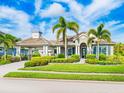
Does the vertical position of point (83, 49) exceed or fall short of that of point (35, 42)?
it falls short

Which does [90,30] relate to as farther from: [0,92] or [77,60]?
[0,92]

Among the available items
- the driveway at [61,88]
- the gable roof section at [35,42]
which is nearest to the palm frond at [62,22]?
the gable roof section at [35,42]

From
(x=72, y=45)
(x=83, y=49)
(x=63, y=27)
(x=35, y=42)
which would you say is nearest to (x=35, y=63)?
(x=63, y=27)

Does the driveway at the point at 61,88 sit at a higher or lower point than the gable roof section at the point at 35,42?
lower

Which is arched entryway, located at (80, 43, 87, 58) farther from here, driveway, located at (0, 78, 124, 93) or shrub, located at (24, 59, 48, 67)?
driveway, located at (0, 78, 124, 93)

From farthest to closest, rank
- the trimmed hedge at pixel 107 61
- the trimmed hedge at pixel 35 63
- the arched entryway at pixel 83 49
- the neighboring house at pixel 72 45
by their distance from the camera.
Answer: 1. the arched entryway at pixel 83 49
2. the neighboring house at pixel 72 45
3. the trimmed hedge at pixel 107 61
4. the trimmed hedge at pixel 35 63

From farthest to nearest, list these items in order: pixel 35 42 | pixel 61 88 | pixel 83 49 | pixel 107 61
→ pixel 83 49
pixel 35 42
pixel 107 61
pixel 61 88

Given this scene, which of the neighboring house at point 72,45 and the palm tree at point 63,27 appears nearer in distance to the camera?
the palm tree at point 63,27

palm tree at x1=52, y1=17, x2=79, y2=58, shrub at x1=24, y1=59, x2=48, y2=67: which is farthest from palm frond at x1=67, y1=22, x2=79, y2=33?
shrub at x1=24, y1=59, x2=48, y2=67

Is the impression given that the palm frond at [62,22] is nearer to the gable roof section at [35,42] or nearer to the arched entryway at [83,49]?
the gable roof section at [35,42]

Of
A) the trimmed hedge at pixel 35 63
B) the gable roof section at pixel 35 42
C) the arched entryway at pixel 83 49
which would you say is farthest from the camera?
the arched entryway at pixel 83 49

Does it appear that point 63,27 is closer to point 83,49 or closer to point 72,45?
point 72,45

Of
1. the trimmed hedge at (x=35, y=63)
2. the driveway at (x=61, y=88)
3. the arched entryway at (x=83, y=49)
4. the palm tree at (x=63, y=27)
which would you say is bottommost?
the driveway at (x=61, y=88)

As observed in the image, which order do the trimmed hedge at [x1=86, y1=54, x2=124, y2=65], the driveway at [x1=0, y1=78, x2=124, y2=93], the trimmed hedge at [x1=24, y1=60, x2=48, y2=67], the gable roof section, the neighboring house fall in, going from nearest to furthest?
1. the driveway at [x1=0, y1=78, x2=124, y2=93]
2. the trimmed hedge at [x1=24, y1=60, x2=48, y2=67]
3. the trimmed hedge at [x1=86, y1=54, x2=124, y2=65]
4. the gable roof section
5. the neighboring house
